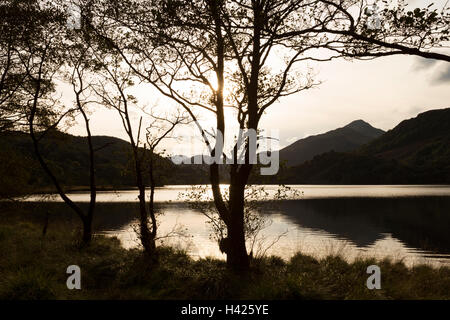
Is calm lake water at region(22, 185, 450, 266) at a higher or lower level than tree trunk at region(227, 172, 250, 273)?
lower

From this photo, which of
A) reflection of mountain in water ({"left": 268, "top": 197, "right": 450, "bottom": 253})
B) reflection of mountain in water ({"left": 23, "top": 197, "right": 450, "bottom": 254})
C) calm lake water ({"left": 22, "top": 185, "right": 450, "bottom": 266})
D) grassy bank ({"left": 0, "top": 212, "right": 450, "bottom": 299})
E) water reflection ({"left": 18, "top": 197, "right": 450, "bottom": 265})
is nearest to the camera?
grassy bank ({"left": 0, "top": 212, "right": 450, "bottom": 299})

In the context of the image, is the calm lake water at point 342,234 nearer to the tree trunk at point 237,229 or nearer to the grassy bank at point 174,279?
the grassy bank at point 174,279

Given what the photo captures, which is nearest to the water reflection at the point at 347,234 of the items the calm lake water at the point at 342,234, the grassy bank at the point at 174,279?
the calm lake water at the point at 342,234

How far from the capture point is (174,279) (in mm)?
14156

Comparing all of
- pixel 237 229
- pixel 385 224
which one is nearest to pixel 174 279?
pixel 237 229

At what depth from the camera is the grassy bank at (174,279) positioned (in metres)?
11.0

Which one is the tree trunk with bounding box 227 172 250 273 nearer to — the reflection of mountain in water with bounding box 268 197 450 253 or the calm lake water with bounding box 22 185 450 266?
the calm lake water with bounding box 22 185 450 266

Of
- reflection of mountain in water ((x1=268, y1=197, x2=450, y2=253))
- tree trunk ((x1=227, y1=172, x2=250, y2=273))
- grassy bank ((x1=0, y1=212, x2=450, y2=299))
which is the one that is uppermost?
tree trunk ((x1=227, y1=172, x2=250, y2=273))

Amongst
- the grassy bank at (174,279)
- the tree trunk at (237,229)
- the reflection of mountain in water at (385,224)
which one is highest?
the tree trunk at (237,229)

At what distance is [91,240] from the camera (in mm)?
22562

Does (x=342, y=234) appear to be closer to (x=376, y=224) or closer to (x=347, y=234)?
(x=347, y=234)

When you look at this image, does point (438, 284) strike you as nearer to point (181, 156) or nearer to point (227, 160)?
point (227, 160)

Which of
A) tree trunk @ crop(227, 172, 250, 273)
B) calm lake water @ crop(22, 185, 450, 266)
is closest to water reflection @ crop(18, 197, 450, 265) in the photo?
calm lake water @ crop(22, 185, 450, 266)

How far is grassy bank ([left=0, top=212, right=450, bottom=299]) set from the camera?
11.0 meters
